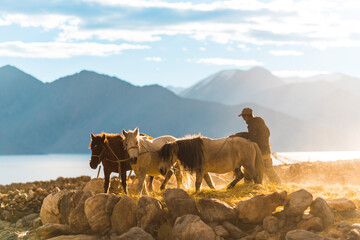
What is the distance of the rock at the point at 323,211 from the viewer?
991 centimetres

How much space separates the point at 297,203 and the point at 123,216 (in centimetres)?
409

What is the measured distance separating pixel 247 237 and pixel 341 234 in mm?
1959

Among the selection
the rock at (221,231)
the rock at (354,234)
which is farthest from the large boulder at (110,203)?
the rock at (354,234)

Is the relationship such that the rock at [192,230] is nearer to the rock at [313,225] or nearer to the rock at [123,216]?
the rock at [123,216]

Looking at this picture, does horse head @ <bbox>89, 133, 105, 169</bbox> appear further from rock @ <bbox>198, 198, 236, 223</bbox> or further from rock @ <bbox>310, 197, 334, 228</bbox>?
rock @ <bbox>310, 197, 334, 228</bbox>

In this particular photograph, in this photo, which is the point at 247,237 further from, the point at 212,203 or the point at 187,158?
the point at 187,158

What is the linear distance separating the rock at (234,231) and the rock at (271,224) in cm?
54

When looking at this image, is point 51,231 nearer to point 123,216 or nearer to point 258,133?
point 123,216

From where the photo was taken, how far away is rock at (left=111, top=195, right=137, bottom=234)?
416 inches

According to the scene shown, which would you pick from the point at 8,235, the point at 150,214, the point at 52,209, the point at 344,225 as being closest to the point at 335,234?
the point at 344,225

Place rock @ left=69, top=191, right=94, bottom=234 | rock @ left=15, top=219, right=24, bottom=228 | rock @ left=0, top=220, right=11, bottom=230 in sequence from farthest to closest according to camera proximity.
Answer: rock @ left=0, top=220, right=11, bottom=230 → rock @ left=15, top=219, right=24, bottom=228 → rock @ left=69, top=191, right=94, bottom=234

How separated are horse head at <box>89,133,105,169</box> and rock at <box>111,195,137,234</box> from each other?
2.82 m

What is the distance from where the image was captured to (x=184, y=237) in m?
9.55

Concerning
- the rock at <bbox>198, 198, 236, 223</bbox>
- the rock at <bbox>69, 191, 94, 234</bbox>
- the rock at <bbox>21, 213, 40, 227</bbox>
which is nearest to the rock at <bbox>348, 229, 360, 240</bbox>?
the rock at <bbox>198, 198, 236, 223</bbox>
